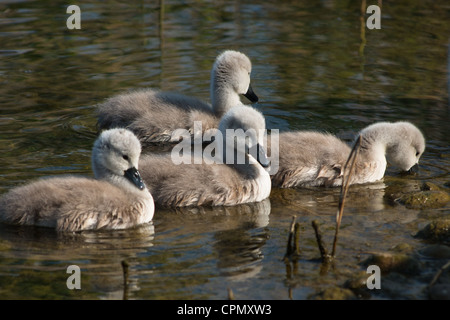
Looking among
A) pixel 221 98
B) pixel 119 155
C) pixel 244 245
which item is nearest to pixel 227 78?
pixel 221 98

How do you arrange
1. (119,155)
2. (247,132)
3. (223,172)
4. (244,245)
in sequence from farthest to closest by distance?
(247,132), (223,172), (119,155), (244,245)

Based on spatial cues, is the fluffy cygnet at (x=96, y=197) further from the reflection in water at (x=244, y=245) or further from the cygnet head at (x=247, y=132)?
the cygnet head at (x=247, y=132)

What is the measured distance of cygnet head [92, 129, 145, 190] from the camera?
21.2ft

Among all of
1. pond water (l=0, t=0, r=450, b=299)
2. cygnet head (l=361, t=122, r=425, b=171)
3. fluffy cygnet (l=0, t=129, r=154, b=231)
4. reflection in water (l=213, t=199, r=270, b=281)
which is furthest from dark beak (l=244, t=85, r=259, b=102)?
fluffy cygnet (l=0, t=129, r=154, b=231)

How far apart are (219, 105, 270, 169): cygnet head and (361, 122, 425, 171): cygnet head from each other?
137cm

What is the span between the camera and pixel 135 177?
650cm

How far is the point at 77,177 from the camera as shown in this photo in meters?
6.54

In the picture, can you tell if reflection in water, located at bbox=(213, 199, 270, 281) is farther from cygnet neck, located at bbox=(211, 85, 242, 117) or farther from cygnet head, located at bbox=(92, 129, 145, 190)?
cygnet neck, located at bbox=(211, 85, 242, 117)

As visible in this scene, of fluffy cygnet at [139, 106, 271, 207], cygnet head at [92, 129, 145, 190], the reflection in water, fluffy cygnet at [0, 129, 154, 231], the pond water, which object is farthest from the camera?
fluffy cygnet at [139, 106, 271, 207]

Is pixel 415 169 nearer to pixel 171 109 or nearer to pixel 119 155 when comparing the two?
pixel 171 109

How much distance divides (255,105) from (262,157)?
113 inches

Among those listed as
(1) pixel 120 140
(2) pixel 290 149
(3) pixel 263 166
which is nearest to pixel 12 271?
(1) pixel 120 140

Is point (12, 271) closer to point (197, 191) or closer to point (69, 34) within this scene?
point (197, 191)

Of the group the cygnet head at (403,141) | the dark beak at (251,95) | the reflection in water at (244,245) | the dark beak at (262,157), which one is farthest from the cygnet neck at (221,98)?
the reflection in water at (244,245)
